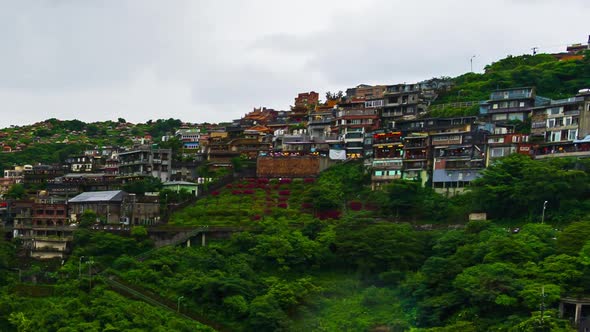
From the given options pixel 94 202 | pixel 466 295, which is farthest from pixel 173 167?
pixel 466 295

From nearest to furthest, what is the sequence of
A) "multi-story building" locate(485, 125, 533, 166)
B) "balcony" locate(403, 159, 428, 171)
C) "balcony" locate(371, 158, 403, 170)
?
"multi-story building" locate(485, 125, 533, 166) < "balcony" locate(403, 159, 428, 171) < "balcony" locate(371, 158, 403, 170)

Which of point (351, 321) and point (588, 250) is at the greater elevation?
point (588, 250)

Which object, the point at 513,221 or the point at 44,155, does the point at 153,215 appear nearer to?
the point at 513,221

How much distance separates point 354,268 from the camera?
50.0 m

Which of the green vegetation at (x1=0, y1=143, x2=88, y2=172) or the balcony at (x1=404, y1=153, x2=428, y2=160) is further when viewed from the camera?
the green vegetation at (x1=0, y1=143, x2=88, y2=172)

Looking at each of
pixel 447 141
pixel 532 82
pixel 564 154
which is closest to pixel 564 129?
pixel 564 154

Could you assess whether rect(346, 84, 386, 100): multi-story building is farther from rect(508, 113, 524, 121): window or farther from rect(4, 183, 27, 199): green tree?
rect(4, 183, 27, 199): green tree

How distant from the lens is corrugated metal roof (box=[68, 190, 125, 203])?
2566 inches

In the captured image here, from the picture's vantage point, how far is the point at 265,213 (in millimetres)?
60969

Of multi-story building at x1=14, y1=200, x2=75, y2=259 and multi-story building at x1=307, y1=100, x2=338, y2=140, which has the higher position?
multi-story building at x1=307, y1=100, x2=338, y2=140

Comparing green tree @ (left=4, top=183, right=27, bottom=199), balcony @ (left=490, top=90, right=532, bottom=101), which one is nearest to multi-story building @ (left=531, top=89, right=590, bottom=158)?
balcony @ (left=490, top=90, right=532, bottom=101)

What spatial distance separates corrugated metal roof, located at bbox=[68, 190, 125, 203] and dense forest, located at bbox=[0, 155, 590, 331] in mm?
6761

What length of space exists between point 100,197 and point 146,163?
1029cm

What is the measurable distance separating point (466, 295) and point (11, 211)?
145ft
